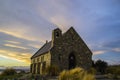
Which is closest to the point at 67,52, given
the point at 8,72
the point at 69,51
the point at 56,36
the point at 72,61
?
the point at 69,51

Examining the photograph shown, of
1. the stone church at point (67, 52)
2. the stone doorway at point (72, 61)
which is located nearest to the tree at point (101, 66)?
the stone church at point (67, 52)

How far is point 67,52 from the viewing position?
4709cm

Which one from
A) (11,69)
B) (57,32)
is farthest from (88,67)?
(11,69)

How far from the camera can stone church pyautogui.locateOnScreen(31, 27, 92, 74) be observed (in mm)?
46031

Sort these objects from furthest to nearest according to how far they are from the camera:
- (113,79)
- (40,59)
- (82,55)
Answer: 1. (40,59)
2. (82,55)
3. (113,79)

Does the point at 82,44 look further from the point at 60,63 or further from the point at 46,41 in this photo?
the point at 46,41

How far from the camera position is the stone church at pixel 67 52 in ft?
151

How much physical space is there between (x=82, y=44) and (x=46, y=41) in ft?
54.9

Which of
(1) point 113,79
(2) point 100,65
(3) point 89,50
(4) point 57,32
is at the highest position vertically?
(4) point 57,32

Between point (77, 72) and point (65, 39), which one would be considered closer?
point (77, 72)

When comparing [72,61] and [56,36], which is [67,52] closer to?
[72,61]

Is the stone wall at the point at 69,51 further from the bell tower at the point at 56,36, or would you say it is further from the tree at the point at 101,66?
the tree at the point at 101,66

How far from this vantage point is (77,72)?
2108cm

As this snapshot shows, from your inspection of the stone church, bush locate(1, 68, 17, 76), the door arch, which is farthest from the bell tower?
bush locate(1, 68, 17, 76)
